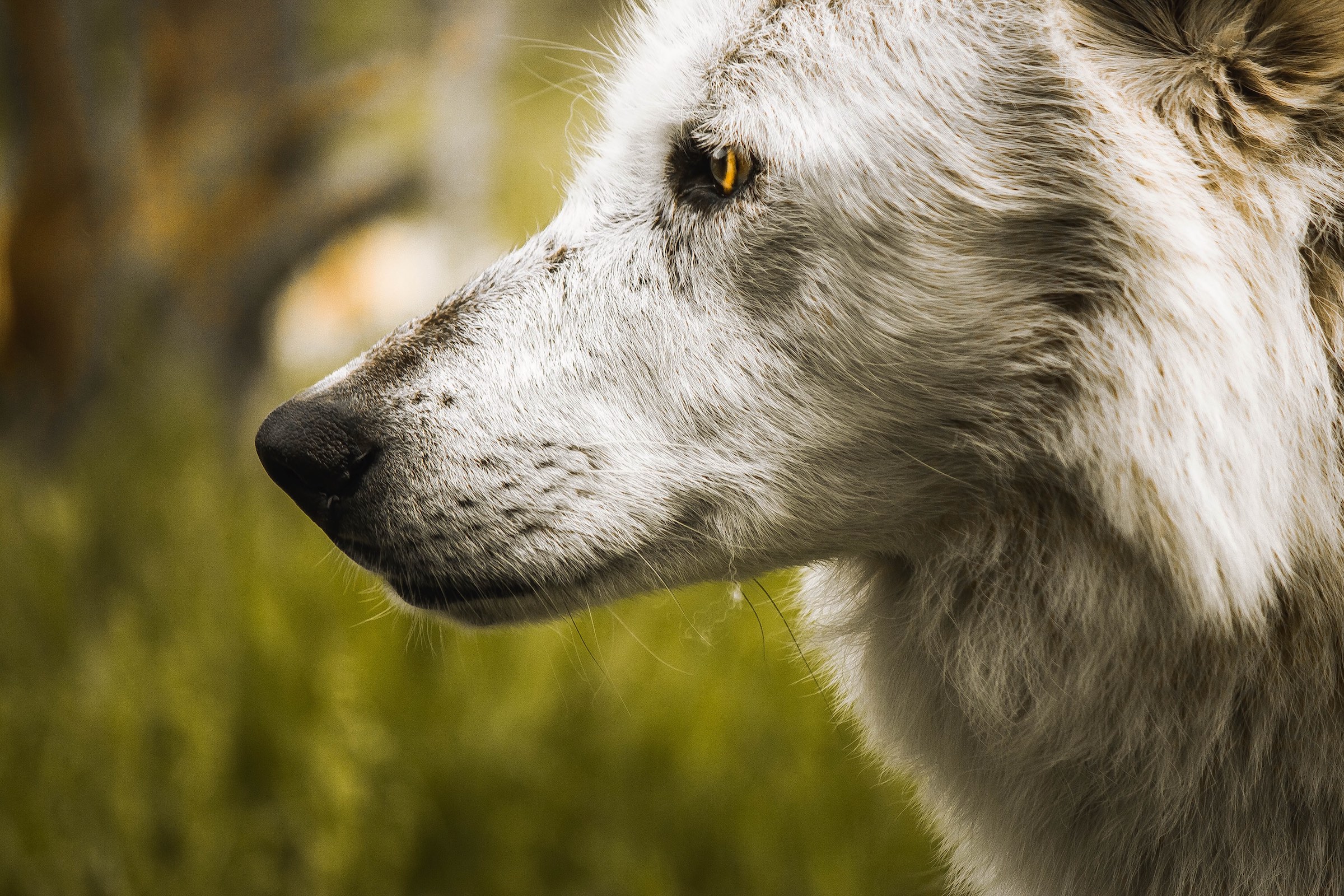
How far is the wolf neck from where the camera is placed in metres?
1.49

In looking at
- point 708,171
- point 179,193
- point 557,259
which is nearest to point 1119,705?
point 708,171

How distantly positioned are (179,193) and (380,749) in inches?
150

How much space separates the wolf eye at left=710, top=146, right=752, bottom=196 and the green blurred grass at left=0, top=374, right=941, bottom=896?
3.23ft

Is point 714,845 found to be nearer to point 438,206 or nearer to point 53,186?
point 53,186

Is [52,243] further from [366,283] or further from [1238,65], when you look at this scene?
[1238,65]

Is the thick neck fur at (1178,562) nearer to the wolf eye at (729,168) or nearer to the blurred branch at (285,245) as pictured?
the wolf eye at (729,168)

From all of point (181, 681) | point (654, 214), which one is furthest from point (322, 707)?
point (654, 214)

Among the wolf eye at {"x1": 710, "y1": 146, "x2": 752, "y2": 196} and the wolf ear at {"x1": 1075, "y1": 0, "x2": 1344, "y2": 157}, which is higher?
the wolf eye at {"x1": 710, "y1": 146, "x2": 752, "y2": 196}

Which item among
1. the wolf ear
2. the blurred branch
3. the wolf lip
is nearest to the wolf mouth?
the wolf lip

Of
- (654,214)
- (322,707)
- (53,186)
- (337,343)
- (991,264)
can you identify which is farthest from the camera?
(337,343)

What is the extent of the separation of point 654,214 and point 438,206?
501 cm

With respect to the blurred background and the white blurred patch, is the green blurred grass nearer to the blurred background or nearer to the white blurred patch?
the blurred background

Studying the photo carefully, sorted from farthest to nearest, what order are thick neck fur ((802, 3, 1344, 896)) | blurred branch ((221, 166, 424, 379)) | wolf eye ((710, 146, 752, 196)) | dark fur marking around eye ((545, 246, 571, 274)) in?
blurred branch ((221, 166, 424, 379))
dark fur marking around eye ((545, 246, 571, 274))
wolf eye ((710, 146, 752, 196))
thick neck fur ((802, 3, 1344, 896))

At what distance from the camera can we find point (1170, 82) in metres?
1.47
